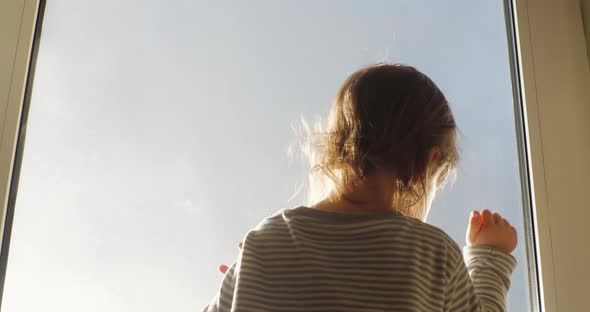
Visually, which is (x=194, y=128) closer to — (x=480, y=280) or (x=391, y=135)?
(x=391, y=135)

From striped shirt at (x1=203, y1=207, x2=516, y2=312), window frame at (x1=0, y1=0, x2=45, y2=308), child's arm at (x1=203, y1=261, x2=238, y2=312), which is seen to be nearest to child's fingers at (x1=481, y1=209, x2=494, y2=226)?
striped shirt at (x1=203, y1=207, x2=516, y2=312)

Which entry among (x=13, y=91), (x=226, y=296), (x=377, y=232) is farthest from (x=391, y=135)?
(x=13, y=91)

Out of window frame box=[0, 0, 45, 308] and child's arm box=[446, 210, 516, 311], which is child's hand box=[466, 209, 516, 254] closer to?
child's arm box=[446, 210, 516, 311]

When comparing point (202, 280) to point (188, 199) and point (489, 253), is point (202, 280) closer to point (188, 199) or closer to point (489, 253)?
point (188, 199)

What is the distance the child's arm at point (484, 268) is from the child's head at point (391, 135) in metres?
0.09

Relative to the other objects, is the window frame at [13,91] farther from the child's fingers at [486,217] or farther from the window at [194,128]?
the child's fingers at [486,217]

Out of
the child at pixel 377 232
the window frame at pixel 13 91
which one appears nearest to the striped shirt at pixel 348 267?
the child at pixel 377 232

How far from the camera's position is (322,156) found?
1036 mm

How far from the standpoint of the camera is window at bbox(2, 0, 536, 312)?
112 cm

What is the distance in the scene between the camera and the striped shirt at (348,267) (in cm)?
89

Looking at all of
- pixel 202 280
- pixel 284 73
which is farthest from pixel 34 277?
pixel 284 73

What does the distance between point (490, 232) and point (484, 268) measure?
0.06 metres

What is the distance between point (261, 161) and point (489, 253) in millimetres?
372

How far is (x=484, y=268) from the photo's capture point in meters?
1.02
